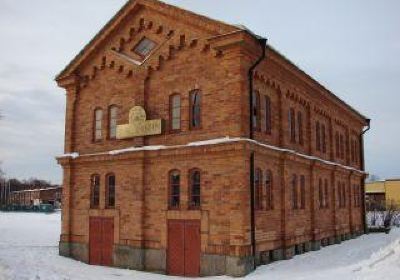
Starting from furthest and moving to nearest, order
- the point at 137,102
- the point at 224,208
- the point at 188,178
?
the point at 137,102 → the point at 188,178 → the point at 224,208

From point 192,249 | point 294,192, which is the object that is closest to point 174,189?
point 192,249

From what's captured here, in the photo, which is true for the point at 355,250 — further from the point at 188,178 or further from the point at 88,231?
the point at 88,231

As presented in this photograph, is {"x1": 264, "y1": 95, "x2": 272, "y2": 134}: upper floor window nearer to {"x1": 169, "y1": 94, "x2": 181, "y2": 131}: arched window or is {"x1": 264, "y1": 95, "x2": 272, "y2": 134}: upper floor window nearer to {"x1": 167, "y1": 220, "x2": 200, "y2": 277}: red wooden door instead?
{"x1": 169, "y1": 94, "x2": 181, "y2": 131}: arched window

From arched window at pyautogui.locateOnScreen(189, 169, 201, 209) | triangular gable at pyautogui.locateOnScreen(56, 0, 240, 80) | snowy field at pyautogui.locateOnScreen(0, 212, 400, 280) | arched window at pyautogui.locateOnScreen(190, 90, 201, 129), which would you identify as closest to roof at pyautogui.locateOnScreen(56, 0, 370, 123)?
triangular gable at pyautogui.locateOnScreen(56, 0, 240, 80)

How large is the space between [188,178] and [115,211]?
4112 millimetres

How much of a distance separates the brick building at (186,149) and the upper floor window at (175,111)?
60 mm

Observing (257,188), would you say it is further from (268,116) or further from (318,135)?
(318,135)

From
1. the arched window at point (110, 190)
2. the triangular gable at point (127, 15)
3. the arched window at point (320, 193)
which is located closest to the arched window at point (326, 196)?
the arched window at point (320, 193)

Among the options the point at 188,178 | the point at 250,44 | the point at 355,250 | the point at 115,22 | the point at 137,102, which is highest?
the point at 115,22

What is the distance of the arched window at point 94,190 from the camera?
21328 millimetres

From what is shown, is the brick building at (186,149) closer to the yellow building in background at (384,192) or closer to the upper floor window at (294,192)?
the upper floor window at (294,192)

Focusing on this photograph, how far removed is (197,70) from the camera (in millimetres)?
18094

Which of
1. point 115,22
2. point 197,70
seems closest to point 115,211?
point 197,70

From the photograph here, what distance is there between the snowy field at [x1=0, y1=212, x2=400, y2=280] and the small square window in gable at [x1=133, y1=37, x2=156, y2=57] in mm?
9065
